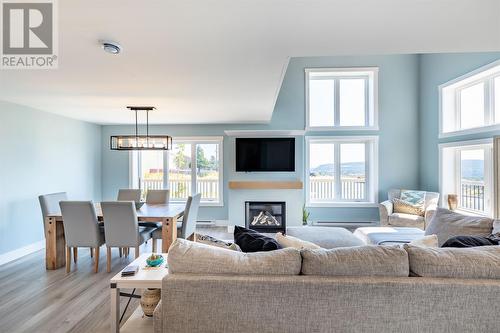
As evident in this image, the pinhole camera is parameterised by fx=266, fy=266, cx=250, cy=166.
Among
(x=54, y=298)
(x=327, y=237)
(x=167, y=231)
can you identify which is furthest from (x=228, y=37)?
(x=54, y=298)

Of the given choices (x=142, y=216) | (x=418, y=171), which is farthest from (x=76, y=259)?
(x=418, y=171)

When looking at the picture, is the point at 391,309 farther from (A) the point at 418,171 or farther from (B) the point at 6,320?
(A) the point at 418,171

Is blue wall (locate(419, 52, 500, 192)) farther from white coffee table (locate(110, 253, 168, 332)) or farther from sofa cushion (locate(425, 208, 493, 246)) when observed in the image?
white coffee table (locate(110, 253, 168, 332))

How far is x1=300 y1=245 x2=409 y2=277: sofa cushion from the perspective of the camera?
58.1 inches

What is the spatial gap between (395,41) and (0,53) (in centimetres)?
305

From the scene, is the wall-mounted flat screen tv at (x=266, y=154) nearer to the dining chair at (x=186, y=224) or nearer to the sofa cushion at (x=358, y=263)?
the dining chair at (x=186, y=224)

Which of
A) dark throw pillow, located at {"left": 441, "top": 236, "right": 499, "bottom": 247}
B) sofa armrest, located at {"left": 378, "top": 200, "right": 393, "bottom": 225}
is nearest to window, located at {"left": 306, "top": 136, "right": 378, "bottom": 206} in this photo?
sofa armrest, located at {"left": 378, "top": 200, "right": 393, "bottom": 225}

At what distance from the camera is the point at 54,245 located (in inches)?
140

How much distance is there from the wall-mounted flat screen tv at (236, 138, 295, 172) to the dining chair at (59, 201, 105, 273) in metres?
2.96

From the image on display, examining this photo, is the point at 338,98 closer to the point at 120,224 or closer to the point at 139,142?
the point at 139,142

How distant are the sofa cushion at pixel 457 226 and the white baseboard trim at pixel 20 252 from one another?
5.53 metres

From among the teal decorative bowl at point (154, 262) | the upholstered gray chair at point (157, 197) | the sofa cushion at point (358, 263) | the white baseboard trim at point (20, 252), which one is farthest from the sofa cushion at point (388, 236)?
the white baseboard trim at point (20, 252)

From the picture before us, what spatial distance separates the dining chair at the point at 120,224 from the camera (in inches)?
132

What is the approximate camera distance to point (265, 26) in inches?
67.7
